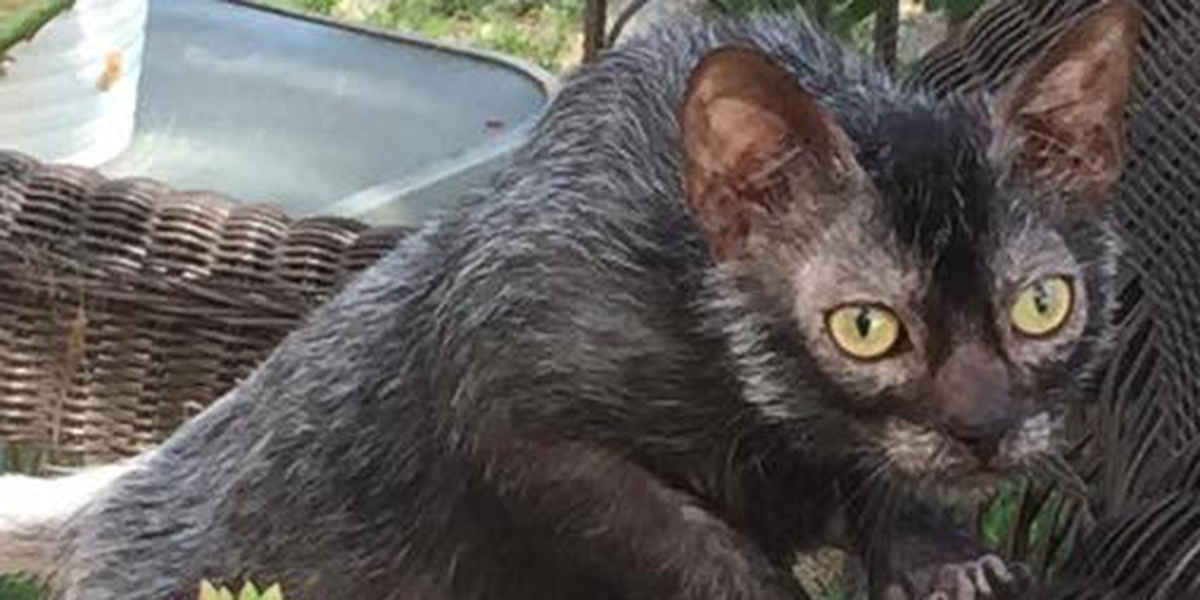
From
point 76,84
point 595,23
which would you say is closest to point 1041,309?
point 595,23

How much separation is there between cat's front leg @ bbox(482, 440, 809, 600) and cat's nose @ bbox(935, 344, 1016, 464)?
0.24 m

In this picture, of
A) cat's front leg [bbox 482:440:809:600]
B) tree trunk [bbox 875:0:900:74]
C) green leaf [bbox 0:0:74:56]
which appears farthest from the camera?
tree trunk [bbox 875:0:900:74]

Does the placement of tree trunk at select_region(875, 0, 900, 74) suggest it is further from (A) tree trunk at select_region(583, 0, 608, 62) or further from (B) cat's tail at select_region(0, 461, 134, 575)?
(B) cat's tail at select_region(0, 461, 134, 575)

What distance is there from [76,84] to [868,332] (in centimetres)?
232

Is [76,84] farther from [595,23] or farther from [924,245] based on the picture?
[924,245]

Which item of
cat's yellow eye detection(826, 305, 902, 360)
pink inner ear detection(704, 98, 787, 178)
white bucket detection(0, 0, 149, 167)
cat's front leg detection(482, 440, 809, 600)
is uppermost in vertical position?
pink inner ear detection(704, 98, 787, 178)

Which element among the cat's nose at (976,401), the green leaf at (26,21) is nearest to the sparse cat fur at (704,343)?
the cat's nose at (976,401)

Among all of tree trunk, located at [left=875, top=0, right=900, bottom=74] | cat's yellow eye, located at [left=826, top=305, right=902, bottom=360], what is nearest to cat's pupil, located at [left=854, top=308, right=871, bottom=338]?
cat's yellow eye, located at [left=826, top=305, right=902, bottom=360]

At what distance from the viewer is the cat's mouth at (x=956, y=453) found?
1929 mm

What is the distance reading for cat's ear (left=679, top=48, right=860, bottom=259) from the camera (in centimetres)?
191

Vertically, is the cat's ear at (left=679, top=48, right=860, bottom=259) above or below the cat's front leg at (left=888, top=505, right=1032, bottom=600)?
above

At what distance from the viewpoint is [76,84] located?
13.4 ft

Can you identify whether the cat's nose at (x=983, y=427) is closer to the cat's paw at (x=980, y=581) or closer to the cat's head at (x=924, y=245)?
the cat's head at (x=924, y=245)

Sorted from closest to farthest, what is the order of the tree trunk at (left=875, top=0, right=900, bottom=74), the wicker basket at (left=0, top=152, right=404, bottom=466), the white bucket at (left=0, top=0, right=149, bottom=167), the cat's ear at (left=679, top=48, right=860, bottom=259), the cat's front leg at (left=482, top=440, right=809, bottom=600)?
1. the cat's ear at (left=679, top=48, right=860, bottom=259)
2. the cat's front leg at (left=482, top=440, right=809, bottom=600)
3. the wicker basket at (left=0, top=152, right=404, bottom=466)
4. the tree trunk at (left=875, top=0, right=900, bottom=74)
5. the white bucket at (left=0, top=0, right=149, bottom=167)
